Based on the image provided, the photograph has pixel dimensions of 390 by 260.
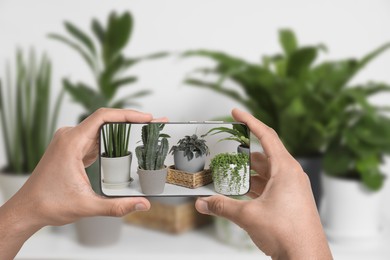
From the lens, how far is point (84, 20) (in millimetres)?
1200

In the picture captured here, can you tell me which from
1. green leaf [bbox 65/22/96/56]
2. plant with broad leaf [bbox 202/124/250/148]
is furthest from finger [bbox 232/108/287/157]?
green leaf [bbox 65/22/96/56]

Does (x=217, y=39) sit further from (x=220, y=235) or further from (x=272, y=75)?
(x=220, y=235)

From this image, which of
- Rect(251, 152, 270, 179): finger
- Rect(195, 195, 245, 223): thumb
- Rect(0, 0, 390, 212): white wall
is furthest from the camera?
Rect(0, 0, 390, 212): white wall

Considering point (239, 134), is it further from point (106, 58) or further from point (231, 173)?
point (106, 58)

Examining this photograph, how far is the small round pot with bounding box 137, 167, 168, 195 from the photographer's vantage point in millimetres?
550

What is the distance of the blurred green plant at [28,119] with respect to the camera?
1083 mm

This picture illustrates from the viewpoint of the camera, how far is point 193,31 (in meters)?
1.17

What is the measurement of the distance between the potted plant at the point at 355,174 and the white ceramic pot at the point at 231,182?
455mm

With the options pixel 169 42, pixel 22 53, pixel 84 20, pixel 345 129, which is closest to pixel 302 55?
pixel 345 129

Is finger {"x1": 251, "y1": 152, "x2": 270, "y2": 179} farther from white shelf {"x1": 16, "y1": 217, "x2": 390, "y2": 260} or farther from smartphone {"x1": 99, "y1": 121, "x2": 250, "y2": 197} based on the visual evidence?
white shelf {"x1": 16, "y1": 217, "x2": 390, "y2": 260}

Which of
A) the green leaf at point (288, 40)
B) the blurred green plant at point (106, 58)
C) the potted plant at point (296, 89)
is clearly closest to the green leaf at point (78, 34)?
the blurred green plant at point (106, 58)

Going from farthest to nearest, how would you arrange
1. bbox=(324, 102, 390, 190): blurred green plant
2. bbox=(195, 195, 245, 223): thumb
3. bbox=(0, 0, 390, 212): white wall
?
bbox=(0, 0, 390, 212): white wall → bbox=(324, 102, 390, 190): blurred green plant → bbox=(195, 195, 245, 223): thumb

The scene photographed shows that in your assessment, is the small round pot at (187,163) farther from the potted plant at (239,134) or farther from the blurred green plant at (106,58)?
the blurred green plant at (106,58)

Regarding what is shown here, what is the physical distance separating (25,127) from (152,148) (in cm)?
66
